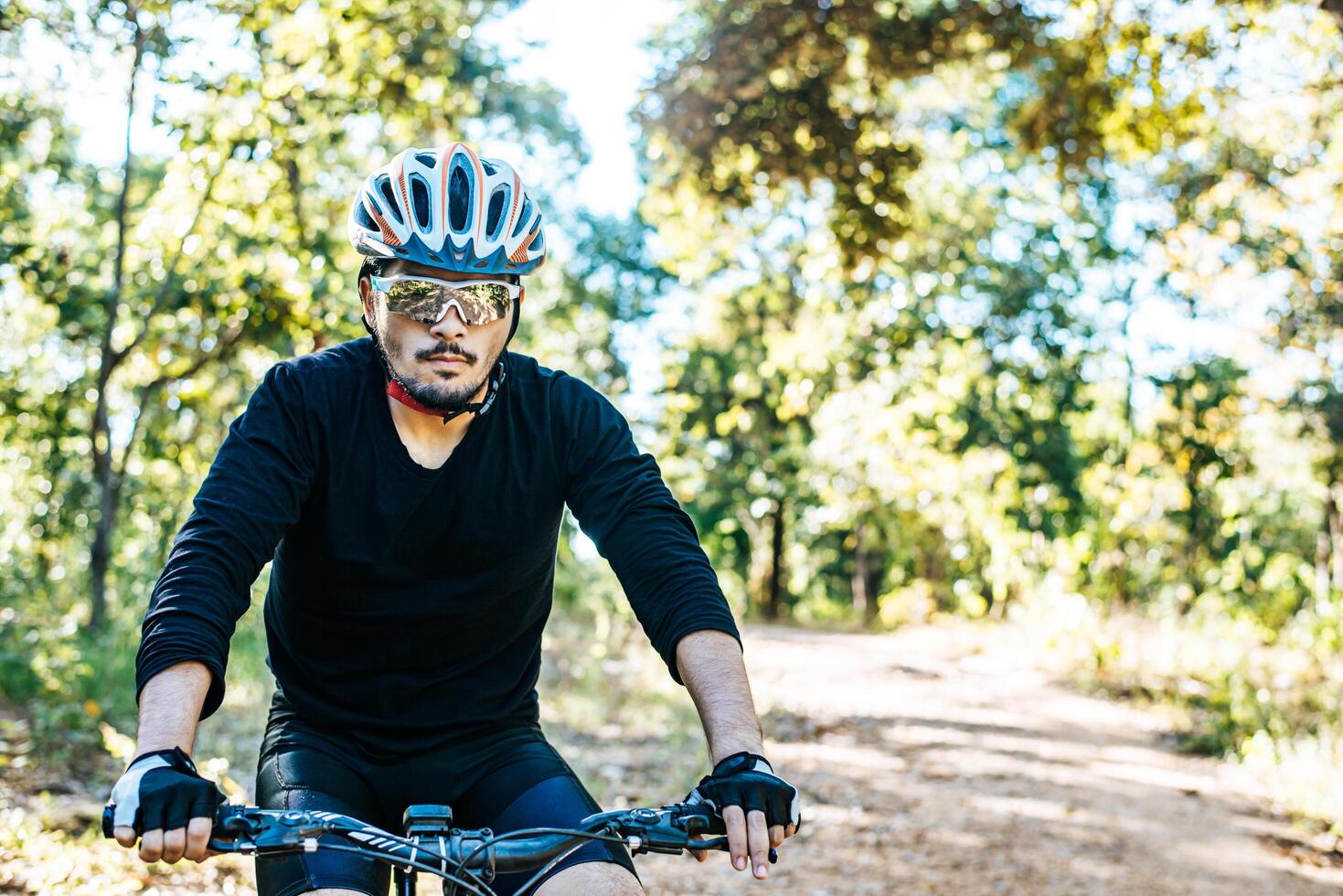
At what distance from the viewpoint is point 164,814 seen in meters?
1.93

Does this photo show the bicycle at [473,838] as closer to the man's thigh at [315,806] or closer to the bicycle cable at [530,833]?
the bicycle cable at [530,833]

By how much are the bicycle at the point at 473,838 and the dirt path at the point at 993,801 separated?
439 centimetres

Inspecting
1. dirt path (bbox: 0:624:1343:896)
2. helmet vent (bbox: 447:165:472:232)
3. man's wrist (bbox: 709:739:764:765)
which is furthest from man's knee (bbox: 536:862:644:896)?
dirt path (bbox: 0:624:1343:896)

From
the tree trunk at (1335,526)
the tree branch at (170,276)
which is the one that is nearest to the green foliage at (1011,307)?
the tree trunk at (1335,526)

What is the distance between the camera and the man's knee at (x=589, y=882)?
233 cm

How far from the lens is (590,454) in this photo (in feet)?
9.82

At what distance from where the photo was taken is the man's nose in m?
2.76

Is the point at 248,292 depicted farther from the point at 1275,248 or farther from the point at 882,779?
the point at 1275,248

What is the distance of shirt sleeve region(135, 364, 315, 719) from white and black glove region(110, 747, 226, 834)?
1.15 feet

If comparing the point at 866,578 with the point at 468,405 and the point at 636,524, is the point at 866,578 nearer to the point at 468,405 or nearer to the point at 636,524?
the point at 636,524

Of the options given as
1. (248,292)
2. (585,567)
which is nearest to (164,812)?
(248,292)

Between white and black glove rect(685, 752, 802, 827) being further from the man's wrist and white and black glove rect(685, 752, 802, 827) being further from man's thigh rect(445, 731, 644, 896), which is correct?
man's thigh rect(445, 731, 644, 896)

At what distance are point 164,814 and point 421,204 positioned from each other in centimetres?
147

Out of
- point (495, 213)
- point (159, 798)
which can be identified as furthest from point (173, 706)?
point (495, 213)
